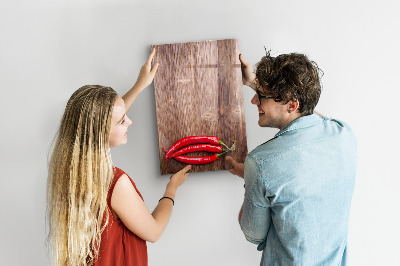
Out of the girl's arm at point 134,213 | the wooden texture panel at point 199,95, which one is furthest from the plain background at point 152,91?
the girl's arm at point 134,213

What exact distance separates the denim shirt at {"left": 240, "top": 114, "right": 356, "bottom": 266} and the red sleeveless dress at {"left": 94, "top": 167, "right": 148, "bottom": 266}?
0.36 m

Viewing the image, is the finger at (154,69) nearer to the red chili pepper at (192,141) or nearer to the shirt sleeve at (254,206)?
the red chili pepper at (192,141)

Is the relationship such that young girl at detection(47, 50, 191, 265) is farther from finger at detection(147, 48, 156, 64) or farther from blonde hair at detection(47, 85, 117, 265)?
finger at detection(147, 48, 156, 64)

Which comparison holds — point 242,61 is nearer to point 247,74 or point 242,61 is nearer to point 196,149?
point 247,74

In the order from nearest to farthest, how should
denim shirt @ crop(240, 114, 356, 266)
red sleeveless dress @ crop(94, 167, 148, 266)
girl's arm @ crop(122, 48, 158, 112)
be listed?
denim shirt @ crop(240, 114, 356, 266)
red sleeveless dress @ crop(94, 167, 148, 266)
girl's arm @ crop(122, 48, 158, 112)

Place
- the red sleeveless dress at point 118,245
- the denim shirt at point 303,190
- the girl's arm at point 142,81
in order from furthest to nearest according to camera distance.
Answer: the girl's arm at point 142,81
the red sleeveless dress at point 118,245
the denim shirt at point 303,190

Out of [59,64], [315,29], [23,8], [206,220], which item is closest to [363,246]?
[206,220]

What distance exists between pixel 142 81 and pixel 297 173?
65cm

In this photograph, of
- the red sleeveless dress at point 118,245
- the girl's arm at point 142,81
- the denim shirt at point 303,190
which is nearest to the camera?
the denim shirt at point 303,190

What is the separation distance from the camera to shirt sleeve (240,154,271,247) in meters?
1.03

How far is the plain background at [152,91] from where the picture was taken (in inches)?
54.4

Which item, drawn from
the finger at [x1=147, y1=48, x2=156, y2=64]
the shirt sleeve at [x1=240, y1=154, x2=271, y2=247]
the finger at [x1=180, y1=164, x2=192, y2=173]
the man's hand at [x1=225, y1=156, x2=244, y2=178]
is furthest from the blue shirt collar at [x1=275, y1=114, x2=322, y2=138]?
the finger at [x1=147, y1=48, x2=156, y2=64]

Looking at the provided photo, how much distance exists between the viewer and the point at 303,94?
1.05 metres

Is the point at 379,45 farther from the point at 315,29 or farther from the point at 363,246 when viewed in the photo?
the point at 363,246
